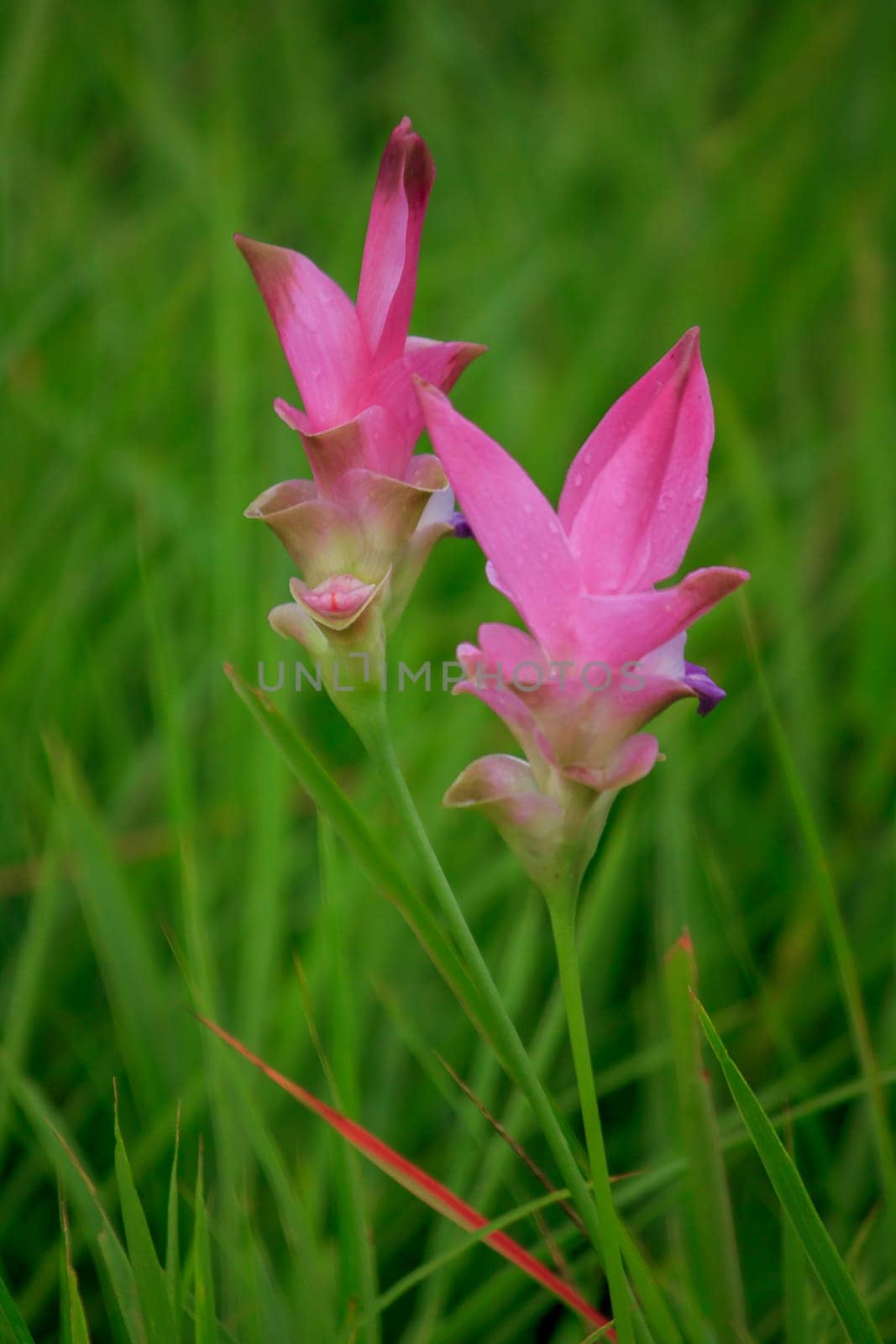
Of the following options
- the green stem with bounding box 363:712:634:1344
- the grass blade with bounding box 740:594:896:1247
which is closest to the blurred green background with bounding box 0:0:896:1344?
the grass blade with bounding box 740:594:896:1247

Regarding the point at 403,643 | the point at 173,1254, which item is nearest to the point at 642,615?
the point at 173,1254

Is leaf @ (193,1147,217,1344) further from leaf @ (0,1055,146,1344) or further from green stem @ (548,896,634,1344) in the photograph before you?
green stem @ (548,896,634,1344)

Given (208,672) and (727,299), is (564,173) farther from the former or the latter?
(208,672)

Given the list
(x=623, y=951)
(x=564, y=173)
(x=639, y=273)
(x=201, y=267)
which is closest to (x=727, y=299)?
(x=639, y=273)

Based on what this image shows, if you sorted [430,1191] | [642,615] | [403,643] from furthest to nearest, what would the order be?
[403,643] → [430,1191] → [642,615]

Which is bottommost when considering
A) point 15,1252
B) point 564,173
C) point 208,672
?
point 15,1252

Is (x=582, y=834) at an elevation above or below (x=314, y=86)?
below

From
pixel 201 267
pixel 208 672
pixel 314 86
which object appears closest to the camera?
pixel 208 672

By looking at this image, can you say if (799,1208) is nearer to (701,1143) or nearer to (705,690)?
(701,1143)
